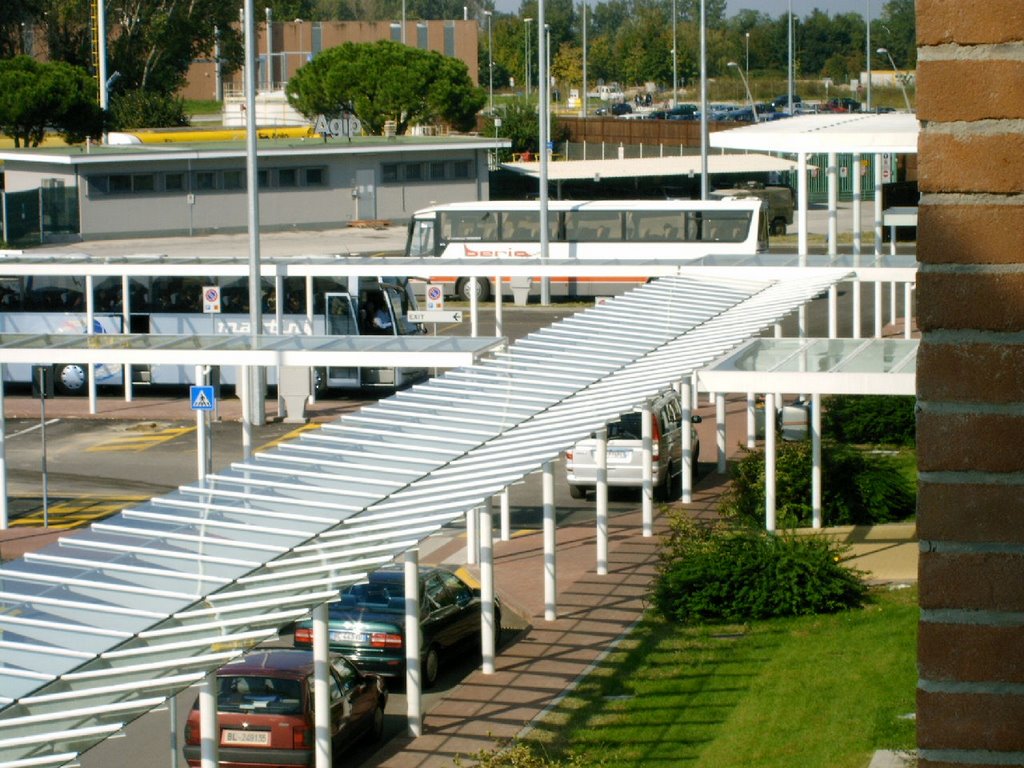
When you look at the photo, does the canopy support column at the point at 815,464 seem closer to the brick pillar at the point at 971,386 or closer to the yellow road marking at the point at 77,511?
the yellow road marking at the point at 77,511

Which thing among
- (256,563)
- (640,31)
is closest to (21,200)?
(256,563)

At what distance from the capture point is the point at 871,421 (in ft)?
88.7

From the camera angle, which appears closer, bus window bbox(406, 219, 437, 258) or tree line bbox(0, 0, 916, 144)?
bus window bbox(406, 219, 437, 258)

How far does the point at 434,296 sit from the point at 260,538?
19245 mm

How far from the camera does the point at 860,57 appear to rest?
142 meters

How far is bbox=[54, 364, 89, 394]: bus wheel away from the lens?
Result: 3356 cm

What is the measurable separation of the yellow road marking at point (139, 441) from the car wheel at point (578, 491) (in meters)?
7.89

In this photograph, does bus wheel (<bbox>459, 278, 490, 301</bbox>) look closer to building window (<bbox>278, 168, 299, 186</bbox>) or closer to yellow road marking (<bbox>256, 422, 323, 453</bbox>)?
building window (<bbox>278, 168, 299, 186</bbox>)

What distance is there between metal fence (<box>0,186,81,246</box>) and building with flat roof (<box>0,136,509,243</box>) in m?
0.04

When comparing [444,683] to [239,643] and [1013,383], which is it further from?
[1013,383]

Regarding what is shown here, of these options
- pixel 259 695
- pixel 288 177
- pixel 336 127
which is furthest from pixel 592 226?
pixel 259 695

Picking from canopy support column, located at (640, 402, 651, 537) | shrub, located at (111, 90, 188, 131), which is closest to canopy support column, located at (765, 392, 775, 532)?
canopy support column, located at (640, 402, 651, 537)

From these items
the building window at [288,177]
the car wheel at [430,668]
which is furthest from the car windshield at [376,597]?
the building window at [288,177]

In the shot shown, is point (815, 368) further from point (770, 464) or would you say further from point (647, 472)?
point (647, 472)
